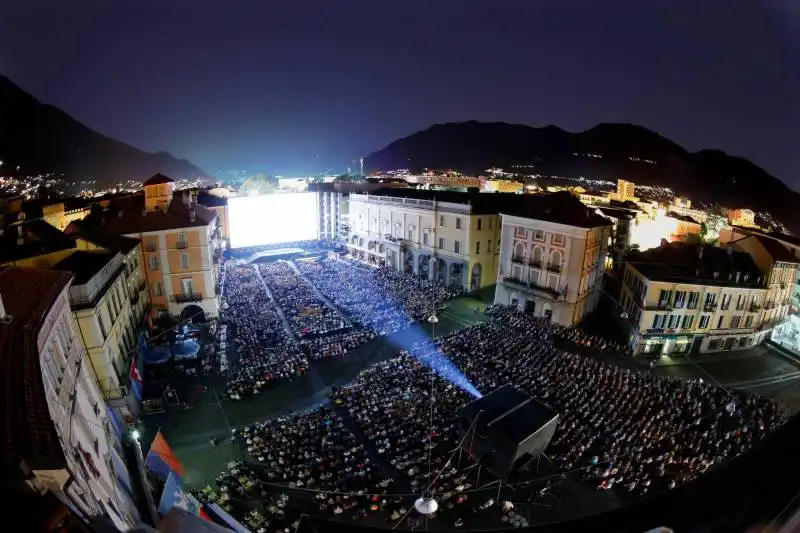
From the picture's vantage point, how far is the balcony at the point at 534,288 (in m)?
33.0

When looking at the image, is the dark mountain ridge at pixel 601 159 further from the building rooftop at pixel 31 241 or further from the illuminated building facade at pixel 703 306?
the building rooftop at pixel 31 241

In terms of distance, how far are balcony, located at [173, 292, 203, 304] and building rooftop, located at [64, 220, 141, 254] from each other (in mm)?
4991

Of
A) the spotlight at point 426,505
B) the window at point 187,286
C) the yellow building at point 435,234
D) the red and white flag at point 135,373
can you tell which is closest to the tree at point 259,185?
the yellow building at point 435,234

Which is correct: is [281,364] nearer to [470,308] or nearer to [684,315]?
[470,308]

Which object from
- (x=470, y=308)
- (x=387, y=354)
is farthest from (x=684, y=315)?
(x=387, y=354)

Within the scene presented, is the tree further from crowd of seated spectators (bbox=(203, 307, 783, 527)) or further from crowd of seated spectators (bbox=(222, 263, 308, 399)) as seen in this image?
crowd of seated spectators (bbox=(203, 307, 783, 527))

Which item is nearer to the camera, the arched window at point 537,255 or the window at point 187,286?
the window at point 187,286

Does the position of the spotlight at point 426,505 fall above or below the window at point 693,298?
below

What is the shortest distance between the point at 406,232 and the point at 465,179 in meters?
66.1

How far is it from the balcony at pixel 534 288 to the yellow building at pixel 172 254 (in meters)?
24.9

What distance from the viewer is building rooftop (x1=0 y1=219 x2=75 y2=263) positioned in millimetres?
21453

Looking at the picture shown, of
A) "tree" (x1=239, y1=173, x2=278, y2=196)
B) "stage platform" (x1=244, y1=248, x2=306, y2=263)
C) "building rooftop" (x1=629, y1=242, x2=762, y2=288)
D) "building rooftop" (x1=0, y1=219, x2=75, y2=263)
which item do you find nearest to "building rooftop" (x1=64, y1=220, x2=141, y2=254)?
"building rooftop" (x1=0, y1=219, x2=75, y2=263)

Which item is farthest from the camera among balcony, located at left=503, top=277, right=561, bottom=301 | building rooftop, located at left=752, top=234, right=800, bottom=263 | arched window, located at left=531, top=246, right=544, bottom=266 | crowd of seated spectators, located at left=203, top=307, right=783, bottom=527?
arched window, located at left=531, top=246, right=544, bottom=266

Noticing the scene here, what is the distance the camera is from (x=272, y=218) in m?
53.9
